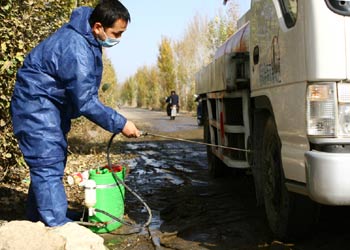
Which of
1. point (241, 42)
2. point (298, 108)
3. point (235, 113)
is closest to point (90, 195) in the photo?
point (298, 108)

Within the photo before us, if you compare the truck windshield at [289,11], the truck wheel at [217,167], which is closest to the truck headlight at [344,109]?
the truck windshield at [289,11]

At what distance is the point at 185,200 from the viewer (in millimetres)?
5773

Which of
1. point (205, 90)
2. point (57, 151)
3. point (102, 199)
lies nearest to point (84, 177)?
point (102, 199)

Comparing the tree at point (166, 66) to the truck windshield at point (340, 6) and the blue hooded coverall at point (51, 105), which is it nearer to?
the blue hooded coverall at point (51, 105)

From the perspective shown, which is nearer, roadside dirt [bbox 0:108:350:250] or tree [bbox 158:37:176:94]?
roadside dirt [bbox 0:108:350:250]

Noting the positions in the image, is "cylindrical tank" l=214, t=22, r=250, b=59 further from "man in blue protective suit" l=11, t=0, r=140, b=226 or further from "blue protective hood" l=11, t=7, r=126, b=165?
"blue protective hood" l=11, t=7, r=126, b=165

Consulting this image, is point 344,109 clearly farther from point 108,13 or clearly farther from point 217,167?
point 217,167

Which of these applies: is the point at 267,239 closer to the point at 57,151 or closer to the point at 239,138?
the point at 239,138

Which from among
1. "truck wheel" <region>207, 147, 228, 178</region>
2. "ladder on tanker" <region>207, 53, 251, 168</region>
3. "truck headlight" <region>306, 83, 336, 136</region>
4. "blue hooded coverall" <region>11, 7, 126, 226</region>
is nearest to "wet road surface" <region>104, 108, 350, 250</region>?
"truck wheel" <region>207, 147, 228, 178</region>

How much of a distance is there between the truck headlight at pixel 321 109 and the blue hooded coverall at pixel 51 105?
165cm

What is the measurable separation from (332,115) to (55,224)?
243cm

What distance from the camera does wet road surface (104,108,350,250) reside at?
4.05m

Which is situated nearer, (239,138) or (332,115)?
(332,115)

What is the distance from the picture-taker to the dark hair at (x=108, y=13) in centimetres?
384
